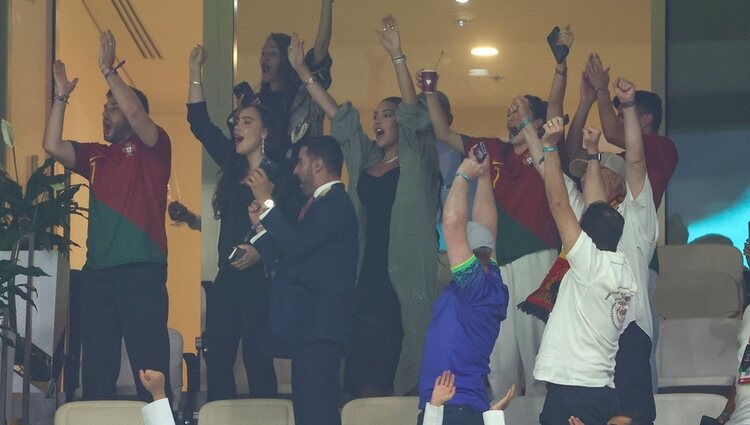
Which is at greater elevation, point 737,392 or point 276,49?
point 276,49

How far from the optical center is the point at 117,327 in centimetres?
700

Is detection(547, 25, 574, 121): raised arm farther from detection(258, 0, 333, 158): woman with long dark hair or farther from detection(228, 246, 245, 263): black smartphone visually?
detection(228, 246, 245, 263): black smartphone

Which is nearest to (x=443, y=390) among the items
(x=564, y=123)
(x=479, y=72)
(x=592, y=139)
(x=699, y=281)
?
(x=592, y=139)

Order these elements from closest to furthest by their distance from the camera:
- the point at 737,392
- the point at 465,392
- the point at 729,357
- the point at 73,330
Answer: the point at 465,392, the point at 737,392, the point at 729,357, the point at 73,330

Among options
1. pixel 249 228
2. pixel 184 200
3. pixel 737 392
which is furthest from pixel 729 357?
pixel 184 200

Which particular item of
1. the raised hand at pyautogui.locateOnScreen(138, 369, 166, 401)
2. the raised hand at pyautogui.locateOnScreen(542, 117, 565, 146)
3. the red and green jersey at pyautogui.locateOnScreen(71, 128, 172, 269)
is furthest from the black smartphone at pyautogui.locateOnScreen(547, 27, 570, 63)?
the raised hand at pyautogui.locateOnScreen(138, 369, 166, 401)

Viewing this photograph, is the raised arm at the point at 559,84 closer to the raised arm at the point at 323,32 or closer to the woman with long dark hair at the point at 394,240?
the woman with long dark hair at the point at 394,240

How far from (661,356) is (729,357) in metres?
0.36

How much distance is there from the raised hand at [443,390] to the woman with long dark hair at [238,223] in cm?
269

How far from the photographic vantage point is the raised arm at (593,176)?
6023 millimetres

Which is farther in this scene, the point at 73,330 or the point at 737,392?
the point at 73,330

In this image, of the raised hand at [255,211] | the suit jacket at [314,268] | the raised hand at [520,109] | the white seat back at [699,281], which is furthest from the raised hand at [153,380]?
the white seat back at [699,281]

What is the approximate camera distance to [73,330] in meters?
7.56

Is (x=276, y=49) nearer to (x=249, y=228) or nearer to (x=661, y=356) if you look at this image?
(x=249, y=228)
